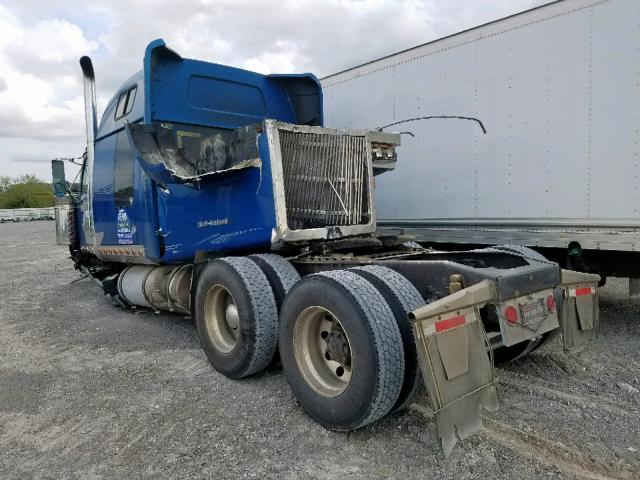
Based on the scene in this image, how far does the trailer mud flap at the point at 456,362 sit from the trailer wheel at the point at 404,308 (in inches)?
7.9

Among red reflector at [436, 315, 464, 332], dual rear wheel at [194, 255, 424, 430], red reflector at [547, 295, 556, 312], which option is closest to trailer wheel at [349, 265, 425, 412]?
dual rear wheel at [194, 255, 424, 430]

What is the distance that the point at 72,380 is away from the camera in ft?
14.0

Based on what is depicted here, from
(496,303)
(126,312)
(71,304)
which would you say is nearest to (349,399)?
(496,303)

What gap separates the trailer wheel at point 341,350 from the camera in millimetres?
2828

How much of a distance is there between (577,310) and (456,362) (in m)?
1.36

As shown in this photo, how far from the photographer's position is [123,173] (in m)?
5.84

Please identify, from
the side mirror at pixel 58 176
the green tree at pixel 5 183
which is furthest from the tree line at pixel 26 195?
the side mirror at pixel 58 176

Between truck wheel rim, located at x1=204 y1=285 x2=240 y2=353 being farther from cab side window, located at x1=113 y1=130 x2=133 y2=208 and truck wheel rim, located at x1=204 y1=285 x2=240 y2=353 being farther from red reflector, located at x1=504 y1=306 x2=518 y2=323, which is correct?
red reflector, located at x1=504 y1=306 x2=518 y2=323

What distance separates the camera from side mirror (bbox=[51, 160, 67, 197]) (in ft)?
26.1

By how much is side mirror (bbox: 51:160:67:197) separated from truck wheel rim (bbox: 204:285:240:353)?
16.4 ft

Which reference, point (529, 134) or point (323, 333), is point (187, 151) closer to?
point (323, 333)

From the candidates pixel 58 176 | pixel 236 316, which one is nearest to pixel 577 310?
pixel 236 316

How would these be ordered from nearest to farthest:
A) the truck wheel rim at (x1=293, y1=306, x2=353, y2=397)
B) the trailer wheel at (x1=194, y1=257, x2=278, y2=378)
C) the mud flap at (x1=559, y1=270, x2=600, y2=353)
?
the truck wheel rim at (x1=293, y1=306, x2=353, y2=397) → the mud flap at (x1=559, y1=270, x2=600, y2=353) → the trailer wheel at (x1=194, y1=257, x2=278, y2=378)

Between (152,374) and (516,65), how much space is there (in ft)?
15.0
